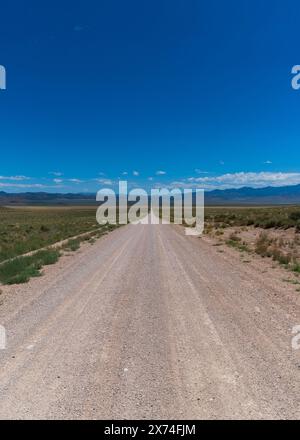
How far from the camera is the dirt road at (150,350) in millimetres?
3537

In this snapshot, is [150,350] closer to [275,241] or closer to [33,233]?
[275,241]

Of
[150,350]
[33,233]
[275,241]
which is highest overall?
[275,241]

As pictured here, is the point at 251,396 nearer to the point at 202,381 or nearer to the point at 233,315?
the point at 202,381

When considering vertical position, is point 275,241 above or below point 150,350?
above

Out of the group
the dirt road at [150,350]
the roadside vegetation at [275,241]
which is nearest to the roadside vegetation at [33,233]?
the dirt road at [150,350]

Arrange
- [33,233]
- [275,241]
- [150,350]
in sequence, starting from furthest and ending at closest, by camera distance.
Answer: [33,233] → [275,241] → [150,350]

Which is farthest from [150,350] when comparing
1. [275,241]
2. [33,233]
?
[33,233]

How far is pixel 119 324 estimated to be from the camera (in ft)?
20.2

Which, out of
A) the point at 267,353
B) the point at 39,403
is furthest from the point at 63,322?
the point at 267,353

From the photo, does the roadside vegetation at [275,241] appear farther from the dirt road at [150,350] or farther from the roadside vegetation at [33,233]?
the roadside vegetation at [33,233]

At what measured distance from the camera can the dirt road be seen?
354 cm

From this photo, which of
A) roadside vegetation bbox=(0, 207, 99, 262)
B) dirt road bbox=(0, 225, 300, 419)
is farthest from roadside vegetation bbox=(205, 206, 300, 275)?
roadside vegetation bbox=(0, 207, 99, 262)

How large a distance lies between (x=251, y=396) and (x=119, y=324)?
2.96 metres

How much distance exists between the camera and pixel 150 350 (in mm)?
4969
